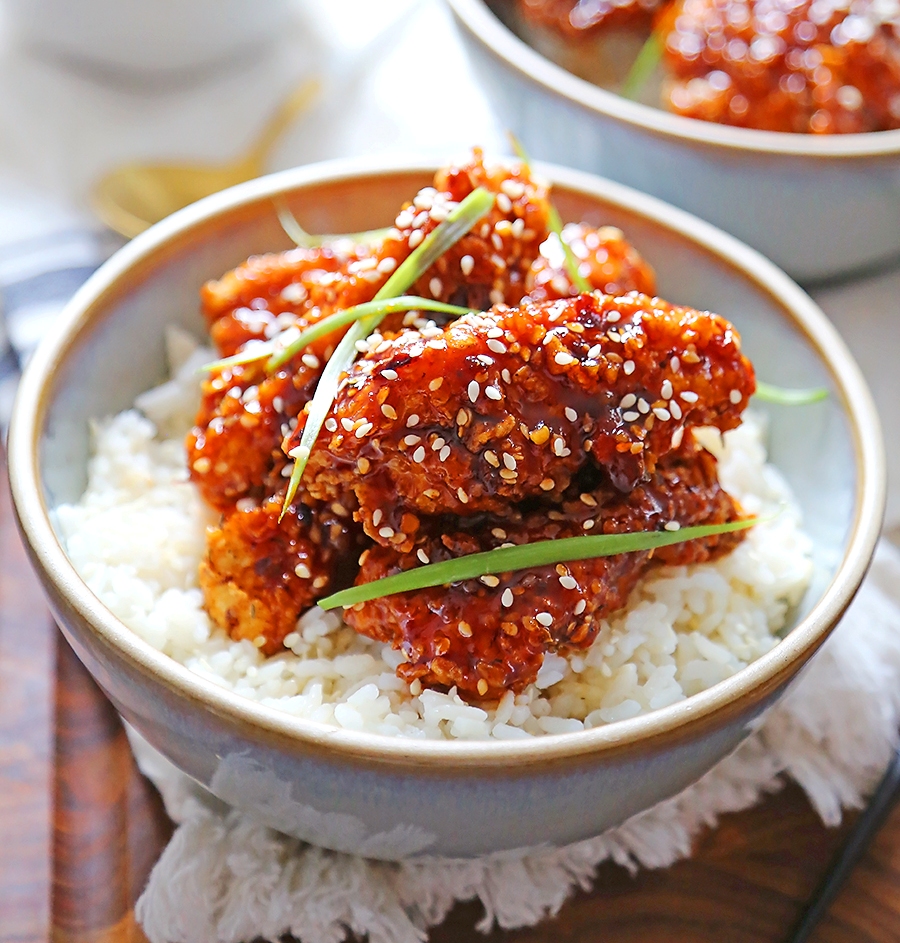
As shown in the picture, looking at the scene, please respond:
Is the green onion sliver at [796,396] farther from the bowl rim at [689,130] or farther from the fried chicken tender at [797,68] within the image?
the fried chicken tender at [797,68]

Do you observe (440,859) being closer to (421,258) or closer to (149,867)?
(149,867)

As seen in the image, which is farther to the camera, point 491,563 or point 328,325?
point 328,325

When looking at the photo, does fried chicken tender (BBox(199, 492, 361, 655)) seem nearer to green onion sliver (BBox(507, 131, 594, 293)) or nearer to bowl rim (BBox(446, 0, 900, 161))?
green onion sliver (BBox(507, 131, 594, 293))

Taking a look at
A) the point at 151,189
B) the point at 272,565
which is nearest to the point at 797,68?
the point at 151,189

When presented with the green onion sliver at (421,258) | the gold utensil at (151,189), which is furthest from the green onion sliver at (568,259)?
the gold utensil at (151,189)

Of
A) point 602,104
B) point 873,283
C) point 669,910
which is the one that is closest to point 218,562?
point 669,910
